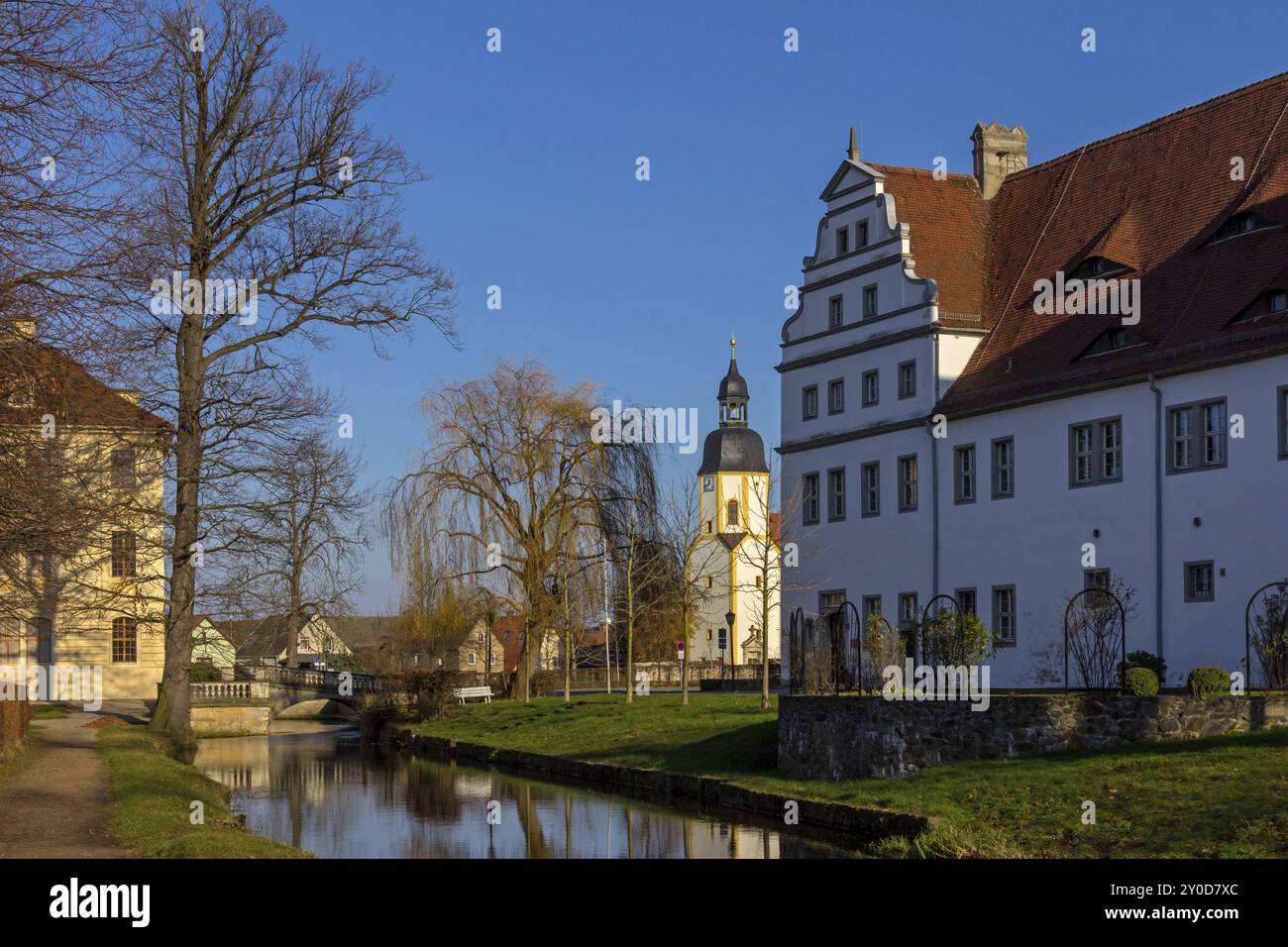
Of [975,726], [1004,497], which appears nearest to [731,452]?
[1004,497]

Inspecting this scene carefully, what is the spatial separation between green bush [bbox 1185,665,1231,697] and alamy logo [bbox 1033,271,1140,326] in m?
13.9

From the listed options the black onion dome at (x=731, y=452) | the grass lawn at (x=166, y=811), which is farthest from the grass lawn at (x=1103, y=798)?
the black onion dome at (x=731, y=452)

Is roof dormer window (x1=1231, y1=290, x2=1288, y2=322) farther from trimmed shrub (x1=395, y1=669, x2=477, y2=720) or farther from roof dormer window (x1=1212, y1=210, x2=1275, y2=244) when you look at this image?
trimmed shrub (x1=395, y1=669, x2=477, y2=720)

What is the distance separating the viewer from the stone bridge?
168 ft

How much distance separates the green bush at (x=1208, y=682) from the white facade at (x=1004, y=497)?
857 cm

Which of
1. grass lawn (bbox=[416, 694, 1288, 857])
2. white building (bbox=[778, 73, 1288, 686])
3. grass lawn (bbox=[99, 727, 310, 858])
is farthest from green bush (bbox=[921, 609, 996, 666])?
grass lawn (bbox=[99, 727, 310, 858])

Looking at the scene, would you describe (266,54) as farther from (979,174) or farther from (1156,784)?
(1156,784)

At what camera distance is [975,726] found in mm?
21594

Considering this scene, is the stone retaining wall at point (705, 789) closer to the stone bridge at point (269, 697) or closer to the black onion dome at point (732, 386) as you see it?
the stone bridge at point (269, 697)

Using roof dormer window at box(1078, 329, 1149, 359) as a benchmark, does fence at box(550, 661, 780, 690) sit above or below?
below

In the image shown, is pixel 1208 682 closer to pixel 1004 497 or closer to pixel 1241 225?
pixel 1241 225

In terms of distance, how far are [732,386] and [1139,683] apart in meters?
84.3
